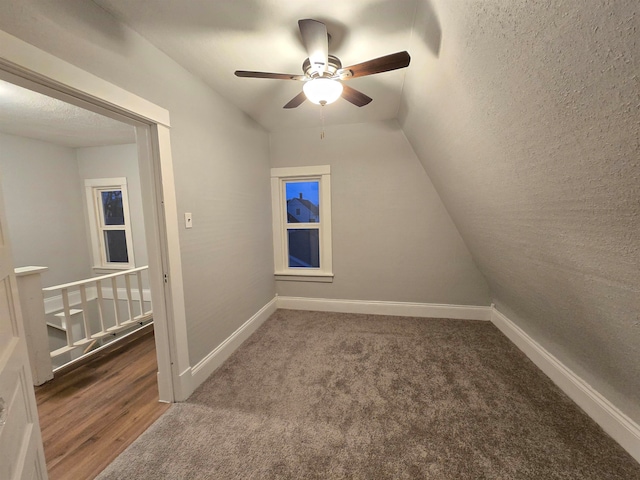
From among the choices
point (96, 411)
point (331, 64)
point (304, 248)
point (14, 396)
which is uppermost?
point (331, 64)

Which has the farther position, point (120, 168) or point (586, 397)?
point (120, 168)

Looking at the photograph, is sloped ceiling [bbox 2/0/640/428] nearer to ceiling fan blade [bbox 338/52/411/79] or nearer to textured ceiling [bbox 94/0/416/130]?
textured ceiling [bbox 94/0/416/130]

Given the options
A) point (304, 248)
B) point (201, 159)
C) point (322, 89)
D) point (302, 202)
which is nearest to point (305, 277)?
point (304, 248)

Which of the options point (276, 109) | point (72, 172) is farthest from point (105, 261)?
point (276, 109)

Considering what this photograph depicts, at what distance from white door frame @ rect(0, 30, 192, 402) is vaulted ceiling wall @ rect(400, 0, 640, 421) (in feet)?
5.29

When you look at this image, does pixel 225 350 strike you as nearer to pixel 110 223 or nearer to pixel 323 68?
pixel 323 68

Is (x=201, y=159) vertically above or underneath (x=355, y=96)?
underneath

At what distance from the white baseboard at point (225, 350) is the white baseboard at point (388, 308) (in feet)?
1.65

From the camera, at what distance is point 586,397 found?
165 cm

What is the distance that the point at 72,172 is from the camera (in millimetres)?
3756

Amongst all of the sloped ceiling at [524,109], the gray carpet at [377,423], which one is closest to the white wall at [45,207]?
the sloped ceiling at [524,109]

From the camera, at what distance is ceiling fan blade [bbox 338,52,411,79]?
49.6 inches

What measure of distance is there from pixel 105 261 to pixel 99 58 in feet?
12.5

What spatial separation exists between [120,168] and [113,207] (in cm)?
64
